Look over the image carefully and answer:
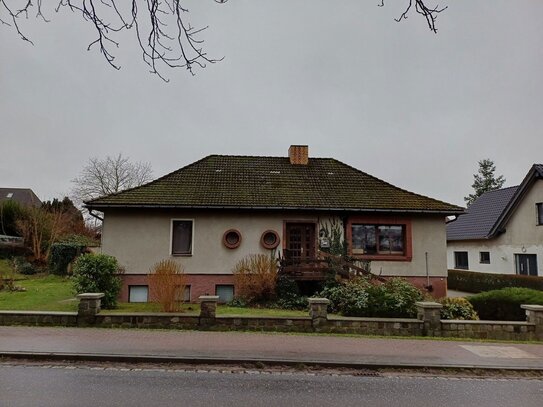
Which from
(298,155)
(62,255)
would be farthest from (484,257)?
(62,255)

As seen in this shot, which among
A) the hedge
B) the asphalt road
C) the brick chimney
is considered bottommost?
the asphalt road

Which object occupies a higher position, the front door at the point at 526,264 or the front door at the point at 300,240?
the front door at the point at 300,240

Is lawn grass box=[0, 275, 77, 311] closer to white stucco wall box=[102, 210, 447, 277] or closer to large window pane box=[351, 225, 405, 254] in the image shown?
white stucco wall box=[102, 210, 447, 277]

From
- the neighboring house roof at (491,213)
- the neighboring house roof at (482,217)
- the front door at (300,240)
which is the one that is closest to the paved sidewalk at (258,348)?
the front door at (300,240)

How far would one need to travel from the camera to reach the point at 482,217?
27.6 meters

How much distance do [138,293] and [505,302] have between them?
42.9ft

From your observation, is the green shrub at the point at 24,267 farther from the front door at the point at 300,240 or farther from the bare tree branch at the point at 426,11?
the bare tree branch at the point at 426,11

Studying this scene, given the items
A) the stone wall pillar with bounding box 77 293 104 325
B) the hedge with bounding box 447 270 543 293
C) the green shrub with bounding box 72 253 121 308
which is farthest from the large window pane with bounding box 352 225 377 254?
the stone wall pillar with bounding box 77 293 104 325

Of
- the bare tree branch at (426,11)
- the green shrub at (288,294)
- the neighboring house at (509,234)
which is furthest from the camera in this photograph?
the neighboring house at (509,234)

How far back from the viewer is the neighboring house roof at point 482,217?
26.0 metres

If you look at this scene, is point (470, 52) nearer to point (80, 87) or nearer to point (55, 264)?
point (80, 87)

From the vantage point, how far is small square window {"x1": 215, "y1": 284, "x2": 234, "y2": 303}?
16344mm

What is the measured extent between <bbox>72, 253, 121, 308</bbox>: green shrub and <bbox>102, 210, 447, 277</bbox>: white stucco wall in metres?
2.71

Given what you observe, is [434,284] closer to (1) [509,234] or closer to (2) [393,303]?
(2) [393,303]
